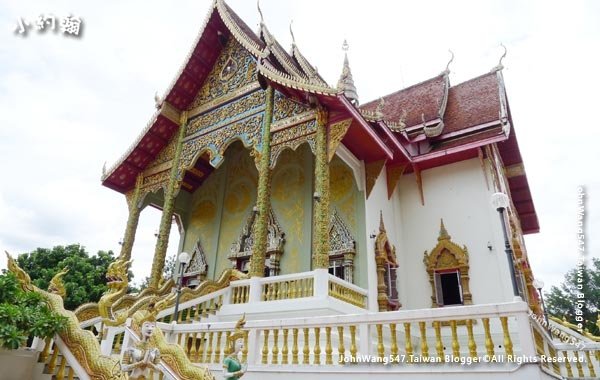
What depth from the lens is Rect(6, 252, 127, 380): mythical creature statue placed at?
12.5 feet

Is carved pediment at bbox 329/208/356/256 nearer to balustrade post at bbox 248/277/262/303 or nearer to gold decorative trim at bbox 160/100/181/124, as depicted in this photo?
balustrade post at bbox 248/277/262/303

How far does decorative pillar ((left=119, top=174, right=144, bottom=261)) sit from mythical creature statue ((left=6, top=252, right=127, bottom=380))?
3.95 meters

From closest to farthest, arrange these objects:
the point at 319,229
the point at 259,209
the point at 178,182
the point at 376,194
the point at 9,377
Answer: the point at 9,377
the point at 319,229
the point at 259,209
the point at 376,194
the point at 178,182

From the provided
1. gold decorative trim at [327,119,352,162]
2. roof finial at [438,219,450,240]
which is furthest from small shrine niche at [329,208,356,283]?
roof finial at [438,219,450,240]

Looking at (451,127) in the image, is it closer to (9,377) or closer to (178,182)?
(178,182)

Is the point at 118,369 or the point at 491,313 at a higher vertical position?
the point at 491,313

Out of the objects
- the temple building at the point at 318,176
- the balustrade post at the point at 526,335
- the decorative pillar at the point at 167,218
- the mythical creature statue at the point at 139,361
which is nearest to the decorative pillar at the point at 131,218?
the temple building at the point at 318,176

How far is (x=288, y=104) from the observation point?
302 inches

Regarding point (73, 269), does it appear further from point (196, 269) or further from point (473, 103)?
point (473, 103)

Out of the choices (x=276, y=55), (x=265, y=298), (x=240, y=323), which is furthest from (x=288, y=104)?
(x=240, y=323)

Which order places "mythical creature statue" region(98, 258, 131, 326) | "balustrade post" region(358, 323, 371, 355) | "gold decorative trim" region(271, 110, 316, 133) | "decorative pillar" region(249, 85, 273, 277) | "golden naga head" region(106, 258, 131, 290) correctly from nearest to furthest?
1. "balustrade post" region(358, 323, 371, 355)
2. "mythical creature statue" region(98, 258, 131, 326)
3. "golden naga head" region(106, 258, 131, 290)
4. "decorative pillar" region(249, 85, 273, 277)
5. "gold decorative trim" region(271, 110, 316, 133)

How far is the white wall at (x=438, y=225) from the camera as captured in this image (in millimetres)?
7383

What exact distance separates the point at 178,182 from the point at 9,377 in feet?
17.1

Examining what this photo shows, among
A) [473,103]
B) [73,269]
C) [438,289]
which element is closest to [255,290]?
[438,289]
